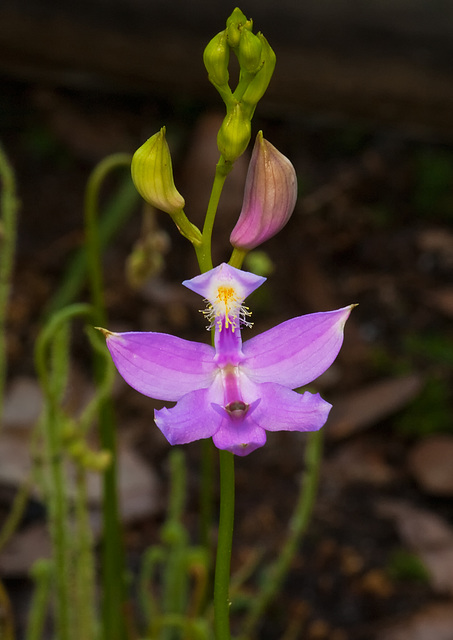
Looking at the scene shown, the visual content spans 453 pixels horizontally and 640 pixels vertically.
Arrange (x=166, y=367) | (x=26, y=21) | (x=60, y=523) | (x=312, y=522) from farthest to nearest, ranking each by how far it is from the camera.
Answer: (x=26, y=21)
(x=312, y=522)
(x=60, y=523)
(x=166, y=367)

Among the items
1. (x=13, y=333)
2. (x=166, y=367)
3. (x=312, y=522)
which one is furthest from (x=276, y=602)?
(x=166, y=367)

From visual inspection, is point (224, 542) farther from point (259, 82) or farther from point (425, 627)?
point (425, 627)

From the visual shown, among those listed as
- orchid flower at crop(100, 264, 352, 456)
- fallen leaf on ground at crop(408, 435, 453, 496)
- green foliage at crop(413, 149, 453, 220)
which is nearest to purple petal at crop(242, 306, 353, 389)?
orchid flower at crop(100, 264, 352, 456)

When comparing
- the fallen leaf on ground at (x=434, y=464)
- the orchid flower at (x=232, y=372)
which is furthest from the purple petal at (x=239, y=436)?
the fallen leaf on ground at (x=434, y=464)

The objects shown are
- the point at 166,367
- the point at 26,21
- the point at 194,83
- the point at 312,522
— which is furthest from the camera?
the point at 194,83

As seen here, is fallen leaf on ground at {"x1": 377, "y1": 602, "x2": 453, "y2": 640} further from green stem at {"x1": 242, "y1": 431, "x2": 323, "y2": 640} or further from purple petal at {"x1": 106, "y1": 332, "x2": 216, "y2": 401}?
purple petal at {"x1": 106, "y1": 332, "x2": 216, "y2": 401}

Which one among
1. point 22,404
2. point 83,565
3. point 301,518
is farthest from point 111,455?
point 22,404

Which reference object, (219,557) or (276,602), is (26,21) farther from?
(219,557)
